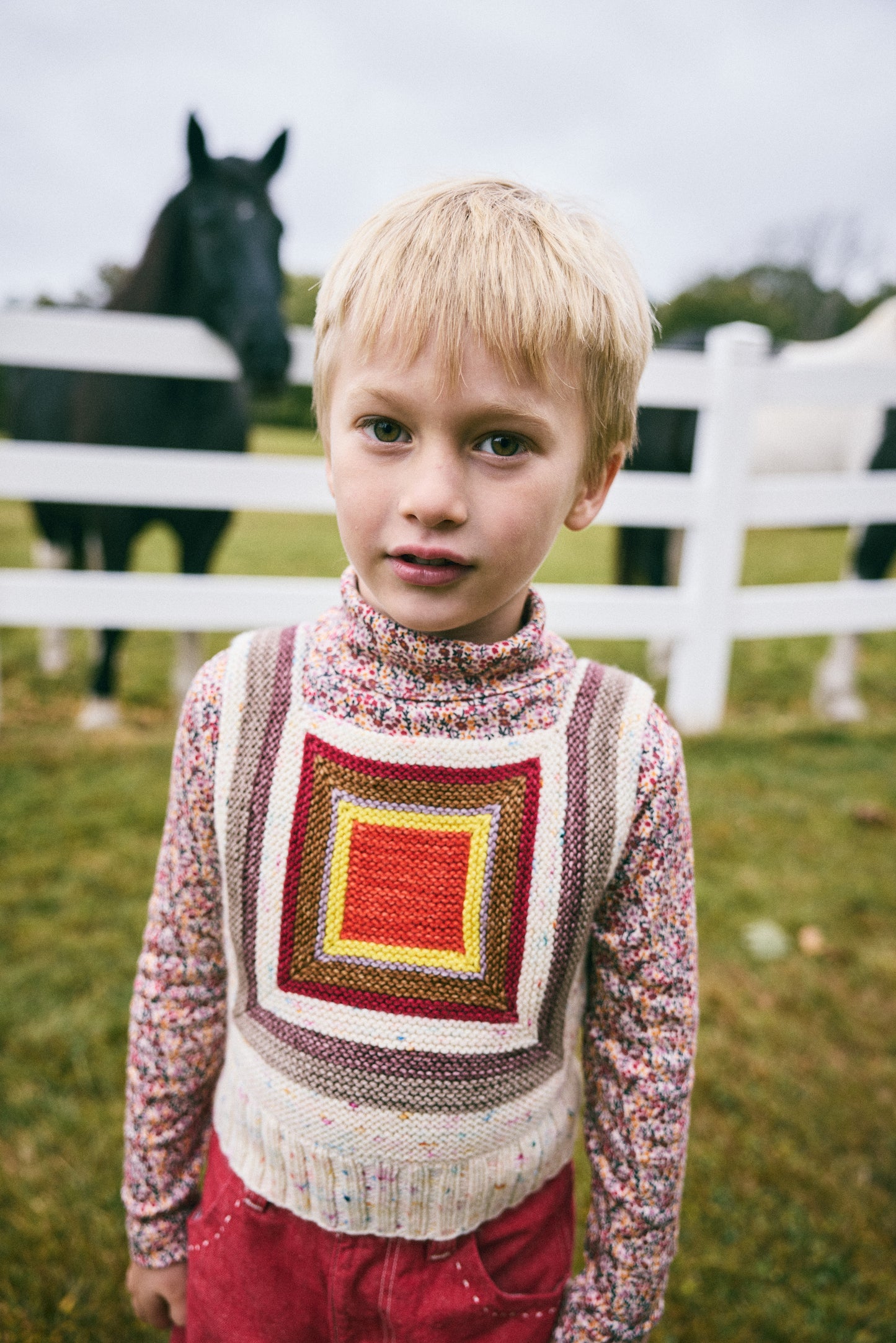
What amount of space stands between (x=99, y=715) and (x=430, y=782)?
11.1ft

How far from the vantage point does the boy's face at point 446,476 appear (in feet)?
2.55

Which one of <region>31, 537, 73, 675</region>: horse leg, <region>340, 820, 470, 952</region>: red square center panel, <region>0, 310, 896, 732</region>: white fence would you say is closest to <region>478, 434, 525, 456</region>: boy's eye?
<region>340, 820, 470, 952</region>: red square center panel

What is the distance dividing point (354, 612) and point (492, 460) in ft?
0.67

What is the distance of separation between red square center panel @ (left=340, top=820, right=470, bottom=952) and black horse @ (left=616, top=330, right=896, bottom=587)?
151 inches

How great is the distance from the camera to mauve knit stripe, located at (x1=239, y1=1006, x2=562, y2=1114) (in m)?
0.88

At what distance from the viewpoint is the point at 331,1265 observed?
911 mm

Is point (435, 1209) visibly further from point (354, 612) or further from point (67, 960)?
point (67, 960)

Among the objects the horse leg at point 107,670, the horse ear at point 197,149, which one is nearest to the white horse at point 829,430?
the horse ear at point 197,149

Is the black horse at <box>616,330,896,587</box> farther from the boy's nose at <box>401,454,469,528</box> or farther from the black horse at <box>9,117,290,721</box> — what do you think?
the boy's nose at <box>401,454,469,528</box>

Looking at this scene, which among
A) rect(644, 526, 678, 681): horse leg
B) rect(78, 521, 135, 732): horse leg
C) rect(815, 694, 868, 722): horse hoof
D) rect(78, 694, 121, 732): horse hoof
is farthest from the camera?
rect(644, 526, 678, 681): horse leg

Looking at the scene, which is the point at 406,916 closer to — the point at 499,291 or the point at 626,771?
the point at 626,771

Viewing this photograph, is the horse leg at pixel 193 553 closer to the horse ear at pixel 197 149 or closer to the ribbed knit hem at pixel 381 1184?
the horse ear at pixel 197 149

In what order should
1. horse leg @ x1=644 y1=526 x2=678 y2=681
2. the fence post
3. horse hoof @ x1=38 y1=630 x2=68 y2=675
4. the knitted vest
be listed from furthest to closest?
horse leg @ x1=644 y1=526 x2=678 y2=681 → horse hoof @ x1=38 y1=630 x2=68 y2=675 → the fence post → the knitted vest

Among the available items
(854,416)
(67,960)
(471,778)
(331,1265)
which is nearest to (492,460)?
(471,778)
